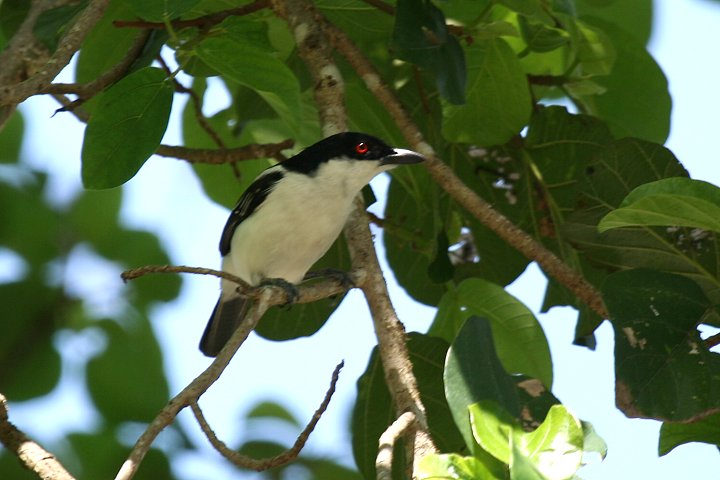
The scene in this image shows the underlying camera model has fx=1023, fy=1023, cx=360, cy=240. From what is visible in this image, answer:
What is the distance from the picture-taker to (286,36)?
3.52 metres

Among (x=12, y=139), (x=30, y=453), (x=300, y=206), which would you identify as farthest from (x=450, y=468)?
(x=12, y=139)

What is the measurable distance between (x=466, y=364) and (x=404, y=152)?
139cm

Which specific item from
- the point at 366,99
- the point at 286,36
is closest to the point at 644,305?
the point at 366,99

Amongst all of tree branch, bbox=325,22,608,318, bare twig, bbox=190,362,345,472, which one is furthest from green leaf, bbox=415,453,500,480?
tree branch, bbox=325,22,608,318

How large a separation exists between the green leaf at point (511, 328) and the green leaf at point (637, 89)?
0.90m

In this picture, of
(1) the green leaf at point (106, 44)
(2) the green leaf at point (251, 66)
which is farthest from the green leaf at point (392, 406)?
(1) the green leaf at point (106, 44)

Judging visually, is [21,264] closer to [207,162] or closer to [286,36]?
[207,162]

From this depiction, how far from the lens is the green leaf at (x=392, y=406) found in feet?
9.61

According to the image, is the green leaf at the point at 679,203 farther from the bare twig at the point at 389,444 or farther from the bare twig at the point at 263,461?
the bare twig at the point at 263,461

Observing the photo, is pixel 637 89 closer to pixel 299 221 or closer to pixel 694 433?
pixel 299 221

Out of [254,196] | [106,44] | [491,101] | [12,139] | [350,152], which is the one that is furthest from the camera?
[12,139]

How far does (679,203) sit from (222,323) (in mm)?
2625

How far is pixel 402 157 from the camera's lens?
11.3 feet

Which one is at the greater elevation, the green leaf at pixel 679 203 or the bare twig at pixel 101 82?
the bare twig at pixel 101 82
